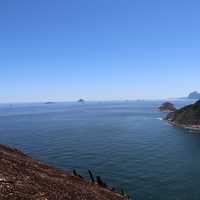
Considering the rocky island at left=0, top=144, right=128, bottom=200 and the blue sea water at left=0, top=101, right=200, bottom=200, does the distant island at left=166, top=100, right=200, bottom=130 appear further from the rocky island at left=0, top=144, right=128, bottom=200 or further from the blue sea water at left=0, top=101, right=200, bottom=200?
the rocky island at left=0, top=144, right=128, bottom=200

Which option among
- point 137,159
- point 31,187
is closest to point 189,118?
point 137,159

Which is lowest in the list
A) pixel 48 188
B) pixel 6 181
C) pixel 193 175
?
pixel 193 175

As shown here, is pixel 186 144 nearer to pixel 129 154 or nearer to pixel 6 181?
pixel 129 154

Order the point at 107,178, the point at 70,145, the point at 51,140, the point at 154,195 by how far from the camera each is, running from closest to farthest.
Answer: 1. the point at 154,195
2. the point at 107,178
3. the point at 70,145
4. the point at 51,140

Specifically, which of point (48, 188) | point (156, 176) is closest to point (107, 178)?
point (156, 176)

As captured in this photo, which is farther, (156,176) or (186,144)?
(186,144)

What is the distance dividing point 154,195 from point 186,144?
51742mm

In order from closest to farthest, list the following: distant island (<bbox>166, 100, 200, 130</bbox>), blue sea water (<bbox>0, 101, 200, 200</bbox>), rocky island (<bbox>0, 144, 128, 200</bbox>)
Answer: rocky island (<bbox>0, 144, 128, 200</bbox>) → blue sea water (<bbox>0, 101, 200, 200</bbox>) → distant island (<bbox>166, 100, 200, 130</bbox>)

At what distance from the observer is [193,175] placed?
5284 centimetres

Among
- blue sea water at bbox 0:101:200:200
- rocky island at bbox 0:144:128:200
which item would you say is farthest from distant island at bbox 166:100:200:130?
rocky island at bbox 0:144:128:200

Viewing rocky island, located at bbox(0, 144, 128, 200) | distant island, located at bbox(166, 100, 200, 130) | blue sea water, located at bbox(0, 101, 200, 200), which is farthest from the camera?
distant island, located at bbox(166, 100, 200, 130)

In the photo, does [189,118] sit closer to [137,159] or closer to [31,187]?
[137,159]

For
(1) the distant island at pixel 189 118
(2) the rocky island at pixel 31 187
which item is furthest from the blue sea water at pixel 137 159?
(2) the rocky island at pixel 31 187

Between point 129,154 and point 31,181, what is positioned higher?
point 31,181
